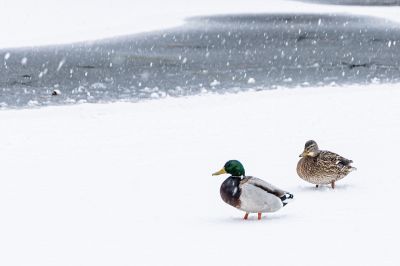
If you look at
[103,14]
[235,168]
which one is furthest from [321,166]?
[103,14]

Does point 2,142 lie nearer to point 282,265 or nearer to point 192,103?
point 192,103

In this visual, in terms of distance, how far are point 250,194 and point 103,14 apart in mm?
30923

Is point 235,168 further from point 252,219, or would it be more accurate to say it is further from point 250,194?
point 252,219

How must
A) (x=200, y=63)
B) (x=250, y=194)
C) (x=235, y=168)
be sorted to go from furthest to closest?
(x=200, y=63), (x=235, y=168), (x=250, y=194)

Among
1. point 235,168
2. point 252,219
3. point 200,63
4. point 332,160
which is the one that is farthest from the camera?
point 200,63

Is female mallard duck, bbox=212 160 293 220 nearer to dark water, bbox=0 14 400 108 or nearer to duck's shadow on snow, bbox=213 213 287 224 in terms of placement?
duck's shadow on snow, bbox=213 213 287 224


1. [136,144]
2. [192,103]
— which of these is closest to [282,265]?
[136,144]

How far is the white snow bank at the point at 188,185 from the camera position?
647 centimetres

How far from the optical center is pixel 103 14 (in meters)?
37.2

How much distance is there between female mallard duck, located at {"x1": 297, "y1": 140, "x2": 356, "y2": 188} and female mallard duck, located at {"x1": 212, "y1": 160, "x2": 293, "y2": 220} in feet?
4.11

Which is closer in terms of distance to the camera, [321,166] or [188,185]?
[321,166]

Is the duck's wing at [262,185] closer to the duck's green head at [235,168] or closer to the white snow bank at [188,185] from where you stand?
the duck's green head at [235,168]

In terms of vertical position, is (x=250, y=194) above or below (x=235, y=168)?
below

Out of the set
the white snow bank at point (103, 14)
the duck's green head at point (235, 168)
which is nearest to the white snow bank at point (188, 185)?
the duck's green head at point (235, 168)
